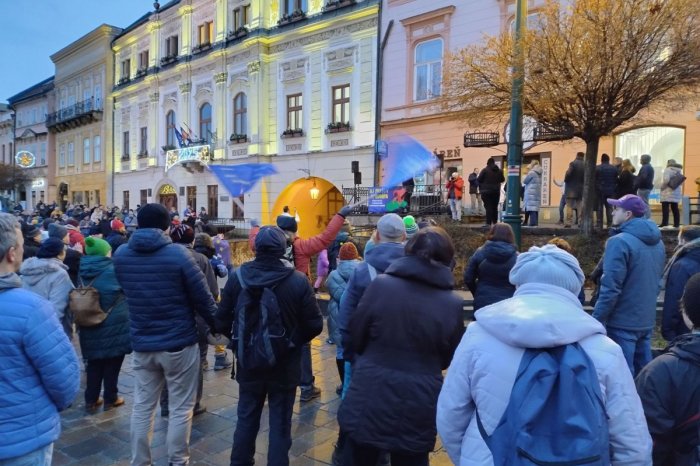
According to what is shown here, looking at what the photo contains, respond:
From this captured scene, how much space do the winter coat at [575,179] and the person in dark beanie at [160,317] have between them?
1059 cm

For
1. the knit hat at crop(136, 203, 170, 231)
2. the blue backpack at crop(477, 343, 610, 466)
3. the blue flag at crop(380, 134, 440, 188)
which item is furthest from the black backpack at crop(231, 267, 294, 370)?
the blue flag at crop(380, 134, 440, 188)

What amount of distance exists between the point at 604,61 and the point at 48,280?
903 cm

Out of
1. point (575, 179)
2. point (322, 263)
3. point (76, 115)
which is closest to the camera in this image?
point (322, 263)

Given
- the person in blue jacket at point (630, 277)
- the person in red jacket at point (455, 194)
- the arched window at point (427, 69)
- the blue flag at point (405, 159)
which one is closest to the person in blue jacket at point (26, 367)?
the person in blue jacket at point (630, 277)

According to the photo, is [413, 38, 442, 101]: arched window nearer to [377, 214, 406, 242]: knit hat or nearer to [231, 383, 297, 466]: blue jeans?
[377, 214, 406, 242]: knit hat

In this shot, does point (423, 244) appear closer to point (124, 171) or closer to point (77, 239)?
point (77, 239)

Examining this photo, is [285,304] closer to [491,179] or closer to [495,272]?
[495,272]

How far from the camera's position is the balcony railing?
34500mm

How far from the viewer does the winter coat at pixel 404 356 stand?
2.63m

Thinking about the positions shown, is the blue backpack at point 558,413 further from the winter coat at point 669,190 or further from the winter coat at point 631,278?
the winter coat at point 669,190

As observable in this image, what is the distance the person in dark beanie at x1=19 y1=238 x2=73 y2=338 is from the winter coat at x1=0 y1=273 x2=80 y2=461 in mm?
2930

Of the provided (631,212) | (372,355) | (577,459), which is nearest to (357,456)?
(372,355)

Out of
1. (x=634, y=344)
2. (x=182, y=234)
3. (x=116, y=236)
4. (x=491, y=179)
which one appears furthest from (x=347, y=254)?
(x=491, y=179)

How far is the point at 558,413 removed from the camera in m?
1.67
